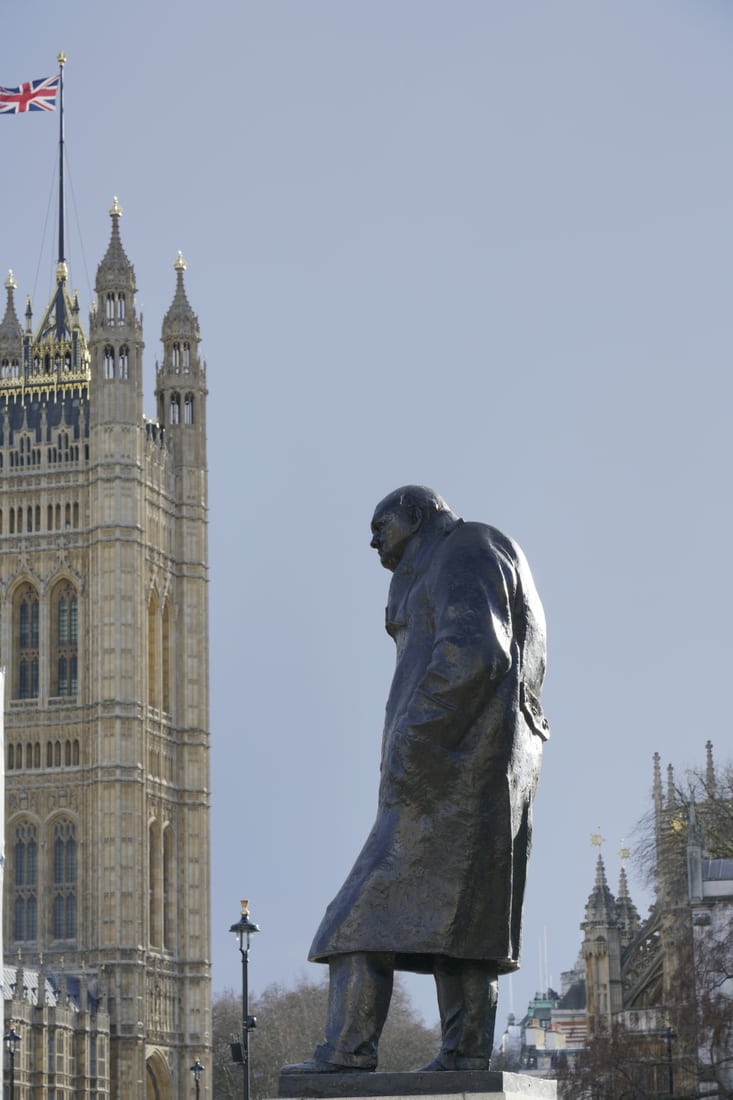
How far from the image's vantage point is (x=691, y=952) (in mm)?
50844

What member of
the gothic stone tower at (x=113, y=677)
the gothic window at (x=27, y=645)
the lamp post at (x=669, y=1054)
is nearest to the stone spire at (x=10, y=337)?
the gothic stone tower at (x=113, y=677)

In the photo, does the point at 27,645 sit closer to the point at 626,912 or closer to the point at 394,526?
the point at 626,912

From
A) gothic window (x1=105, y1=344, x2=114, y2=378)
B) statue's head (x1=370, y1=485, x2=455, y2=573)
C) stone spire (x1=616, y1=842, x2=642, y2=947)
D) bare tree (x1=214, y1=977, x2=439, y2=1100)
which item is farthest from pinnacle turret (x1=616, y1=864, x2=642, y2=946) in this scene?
statue's head (x1=370, y1=485, x2=455, y2=573)

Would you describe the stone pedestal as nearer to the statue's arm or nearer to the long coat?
the long coat

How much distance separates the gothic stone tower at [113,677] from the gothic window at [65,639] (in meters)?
0.07

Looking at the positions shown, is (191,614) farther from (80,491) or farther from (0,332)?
(0,332)

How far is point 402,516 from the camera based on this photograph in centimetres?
1038

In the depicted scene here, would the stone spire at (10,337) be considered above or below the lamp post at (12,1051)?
above

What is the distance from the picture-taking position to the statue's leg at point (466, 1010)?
387 inches

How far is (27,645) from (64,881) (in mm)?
8998

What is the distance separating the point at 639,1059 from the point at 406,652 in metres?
43.0

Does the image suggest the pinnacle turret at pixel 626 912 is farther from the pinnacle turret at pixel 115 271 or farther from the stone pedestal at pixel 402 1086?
the stone pedestal at pixel 402 1086

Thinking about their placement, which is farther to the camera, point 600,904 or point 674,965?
point 600,904

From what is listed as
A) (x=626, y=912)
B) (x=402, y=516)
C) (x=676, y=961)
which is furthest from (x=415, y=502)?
(x=626, y=912)
